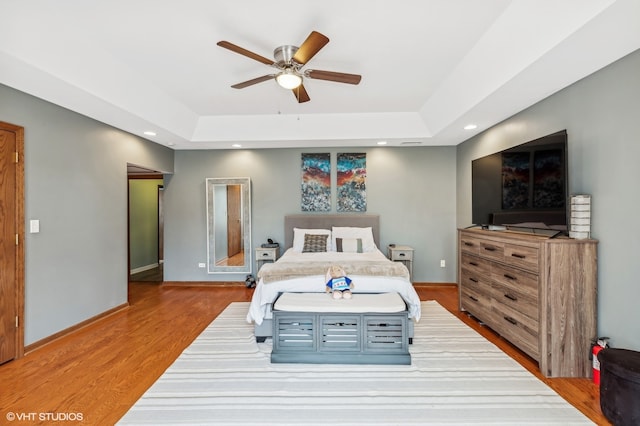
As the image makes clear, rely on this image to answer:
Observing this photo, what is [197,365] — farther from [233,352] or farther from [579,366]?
[579,366]

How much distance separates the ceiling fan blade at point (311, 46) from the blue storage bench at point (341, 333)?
2.04 metres

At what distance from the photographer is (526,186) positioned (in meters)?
2.82

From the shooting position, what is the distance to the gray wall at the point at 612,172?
2.02m

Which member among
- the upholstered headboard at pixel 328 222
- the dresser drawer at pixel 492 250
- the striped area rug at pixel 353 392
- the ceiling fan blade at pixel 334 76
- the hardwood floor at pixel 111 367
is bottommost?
the hardwood floor at pixel 111 367

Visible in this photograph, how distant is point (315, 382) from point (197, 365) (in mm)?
1055

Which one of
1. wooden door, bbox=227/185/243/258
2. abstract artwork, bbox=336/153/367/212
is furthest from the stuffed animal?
wooden door, bbox=227/185/243/258

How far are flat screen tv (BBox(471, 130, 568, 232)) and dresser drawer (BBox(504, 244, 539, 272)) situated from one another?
0.33m

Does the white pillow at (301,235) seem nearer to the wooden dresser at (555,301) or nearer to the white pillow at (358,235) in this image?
the white pillow at (358,235)

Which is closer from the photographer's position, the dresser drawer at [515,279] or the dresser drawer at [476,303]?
the dresser drawer at [515,279]

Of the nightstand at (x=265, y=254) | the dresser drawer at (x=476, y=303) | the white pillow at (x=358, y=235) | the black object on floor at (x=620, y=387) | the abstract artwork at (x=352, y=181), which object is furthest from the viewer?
the abstract artwork at (x=352, y=181)

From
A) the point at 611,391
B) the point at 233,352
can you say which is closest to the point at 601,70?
the point at 611,391

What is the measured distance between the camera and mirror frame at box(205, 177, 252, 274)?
5.11 m

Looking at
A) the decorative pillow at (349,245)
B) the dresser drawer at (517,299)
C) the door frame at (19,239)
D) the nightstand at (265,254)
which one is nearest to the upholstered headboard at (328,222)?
the nightstand at (265,254)

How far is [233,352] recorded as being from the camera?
2.67 metres
